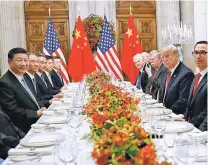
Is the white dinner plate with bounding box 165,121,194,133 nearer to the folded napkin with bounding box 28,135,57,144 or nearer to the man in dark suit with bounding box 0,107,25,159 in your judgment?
the folded napkin with bounding box 28,135,57,144

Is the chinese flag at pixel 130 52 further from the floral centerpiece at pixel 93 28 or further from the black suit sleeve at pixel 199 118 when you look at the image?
the black suit sleeve at pixel 199 118

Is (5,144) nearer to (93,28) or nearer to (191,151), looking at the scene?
(191,151)

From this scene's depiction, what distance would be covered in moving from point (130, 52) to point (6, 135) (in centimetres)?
584

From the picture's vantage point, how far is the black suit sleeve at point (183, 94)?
4000 mm

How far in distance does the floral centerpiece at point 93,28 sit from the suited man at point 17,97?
491cm

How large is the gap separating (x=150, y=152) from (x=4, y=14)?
8464 mm

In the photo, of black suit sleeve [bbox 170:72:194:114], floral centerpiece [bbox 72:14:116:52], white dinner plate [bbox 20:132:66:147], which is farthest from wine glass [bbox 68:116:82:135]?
floral centerpiece [bbox 72:14:116:52]

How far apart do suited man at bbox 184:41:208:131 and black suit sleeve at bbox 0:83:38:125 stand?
168 cm

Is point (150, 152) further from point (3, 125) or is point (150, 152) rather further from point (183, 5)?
point (183, 5)

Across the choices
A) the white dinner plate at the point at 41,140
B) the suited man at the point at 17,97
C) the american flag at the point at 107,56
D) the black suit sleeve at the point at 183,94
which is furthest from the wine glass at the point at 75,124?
the american flag at the point at 107,56

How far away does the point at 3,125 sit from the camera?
10.2 ft

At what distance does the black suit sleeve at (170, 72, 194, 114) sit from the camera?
400 centimetres

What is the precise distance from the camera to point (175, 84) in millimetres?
4203

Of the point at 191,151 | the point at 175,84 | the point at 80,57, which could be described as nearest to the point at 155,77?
the point at 175,84
